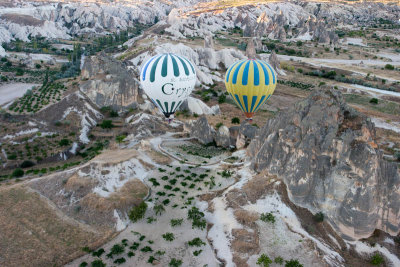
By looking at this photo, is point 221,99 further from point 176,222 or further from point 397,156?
point 176,222

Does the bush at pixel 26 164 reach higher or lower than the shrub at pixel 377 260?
lower

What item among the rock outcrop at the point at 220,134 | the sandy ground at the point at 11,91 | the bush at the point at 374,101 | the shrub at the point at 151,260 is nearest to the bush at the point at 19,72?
the sandy ground at the point at 11,91

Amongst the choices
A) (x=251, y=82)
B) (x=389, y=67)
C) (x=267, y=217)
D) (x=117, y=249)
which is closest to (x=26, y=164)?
(x=117, y=249)

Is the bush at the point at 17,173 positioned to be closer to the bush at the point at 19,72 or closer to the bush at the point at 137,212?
the bush at the point at 137,212

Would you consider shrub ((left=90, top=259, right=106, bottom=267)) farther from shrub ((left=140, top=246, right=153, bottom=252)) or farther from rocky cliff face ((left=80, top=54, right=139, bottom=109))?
rocky cliff face ((left=80, top=54, right=139, bottom=109))

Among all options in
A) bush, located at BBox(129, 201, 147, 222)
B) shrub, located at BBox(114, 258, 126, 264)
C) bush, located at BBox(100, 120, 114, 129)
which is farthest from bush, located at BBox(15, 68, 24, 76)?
shrub, located at BBox(114, 258, 126, 264)

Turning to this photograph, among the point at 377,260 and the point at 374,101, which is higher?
the point at 374,101

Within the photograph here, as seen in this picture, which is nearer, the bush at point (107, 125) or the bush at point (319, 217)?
the bush at point (319, 217)
